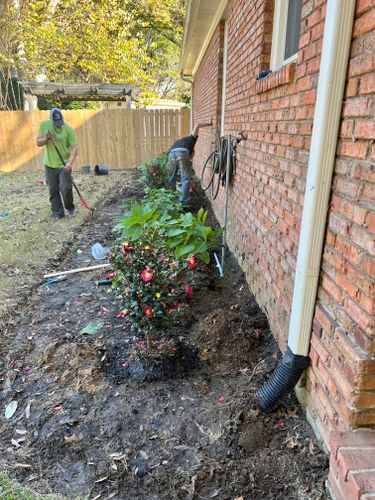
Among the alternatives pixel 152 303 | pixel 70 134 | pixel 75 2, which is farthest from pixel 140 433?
pixel 75 2

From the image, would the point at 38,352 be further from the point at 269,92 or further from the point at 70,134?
the point at 70,134

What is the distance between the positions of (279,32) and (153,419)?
10.2 ft

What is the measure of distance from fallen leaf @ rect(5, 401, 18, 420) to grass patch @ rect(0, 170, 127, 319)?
53.4 inches

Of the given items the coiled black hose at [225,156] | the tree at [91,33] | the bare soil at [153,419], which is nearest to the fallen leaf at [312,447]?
the bare soil at [153,419]

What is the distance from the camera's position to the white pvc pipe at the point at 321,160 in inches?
66.5

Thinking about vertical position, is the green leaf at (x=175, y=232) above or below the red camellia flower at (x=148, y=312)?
above

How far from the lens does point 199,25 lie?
7.18 m

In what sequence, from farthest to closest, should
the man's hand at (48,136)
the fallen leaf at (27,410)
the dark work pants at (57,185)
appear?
the dark work pants at (57,185), the man's hand at (48,136), the fallen leaf at (27,410)

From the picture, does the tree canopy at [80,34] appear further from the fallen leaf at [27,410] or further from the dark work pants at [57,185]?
the fallen leaf at [27,410]

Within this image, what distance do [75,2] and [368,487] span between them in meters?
19.2

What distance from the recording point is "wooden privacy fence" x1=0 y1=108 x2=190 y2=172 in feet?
44.1

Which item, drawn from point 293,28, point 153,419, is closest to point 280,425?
point 153,419

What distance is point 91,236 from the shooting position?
245 inches

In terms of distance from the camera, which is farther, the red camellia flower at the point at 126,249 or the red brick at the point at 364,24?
the red camellia flower at the point at 126,249
